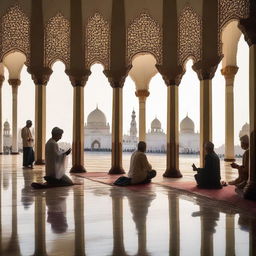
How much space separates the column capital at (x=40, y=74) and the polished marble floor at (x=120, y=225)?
5.50 m

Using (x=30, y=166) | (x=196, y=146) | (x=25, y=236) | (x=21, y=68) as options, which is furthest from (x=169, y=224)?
(x=196, y=146)

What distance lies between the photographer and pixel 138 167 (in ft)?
23.5

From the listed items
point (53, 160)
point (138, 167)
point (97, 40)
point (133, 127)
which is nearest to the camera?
point (53, 160)

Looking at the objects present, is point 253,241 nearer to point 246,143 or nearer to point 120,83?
point 246,143

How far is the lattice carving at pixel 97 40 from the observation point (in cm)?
1009

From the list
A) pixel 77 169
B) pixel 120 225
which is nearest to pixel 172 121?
pixel 77 169

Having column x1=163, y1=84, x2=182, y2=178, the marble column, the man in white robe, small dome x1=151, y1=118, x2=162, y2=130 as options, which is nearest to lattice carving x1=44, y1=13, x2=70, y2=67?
the marble column

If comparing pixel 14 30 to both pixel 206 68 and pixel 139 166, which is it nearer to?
pixel 206 68

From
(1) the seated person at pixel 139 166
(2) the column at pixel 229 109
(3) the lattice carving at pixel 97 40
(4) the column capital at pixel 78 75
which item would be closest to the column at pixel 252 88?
(1) the seated person at pixel 139 166

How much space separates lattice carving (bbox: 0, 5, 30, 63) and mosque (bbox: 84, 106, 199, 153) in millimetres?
22982

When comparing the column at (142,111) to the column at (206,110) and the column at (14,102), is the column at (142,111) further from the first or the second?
the column at (14,102)

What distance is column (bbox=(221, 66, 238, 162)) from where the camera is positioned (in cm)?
1287

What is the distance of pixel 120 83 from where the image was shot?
983 cm

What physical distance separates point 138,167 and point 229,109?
22.0ft
